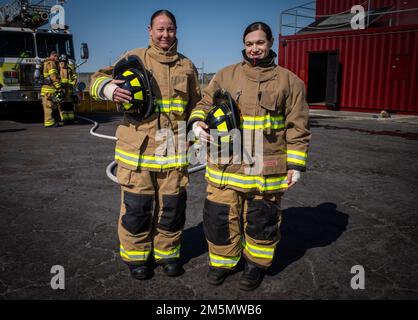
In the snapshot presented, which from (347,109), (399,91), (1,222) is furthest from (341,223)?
(347,109)

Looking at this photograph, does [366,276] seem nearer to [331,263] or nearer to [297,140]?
[331,263]

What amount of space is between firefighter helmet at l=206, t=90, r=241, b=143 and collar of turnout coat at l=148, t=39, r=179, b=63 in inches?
19.8

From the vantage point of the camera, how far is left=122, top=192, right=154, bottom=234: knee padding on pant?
2.55m

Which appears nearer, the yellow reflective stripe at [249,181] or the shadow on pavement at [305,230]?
the yellow reflective stripe at [249,181]

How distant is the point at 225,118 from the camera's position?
236cm

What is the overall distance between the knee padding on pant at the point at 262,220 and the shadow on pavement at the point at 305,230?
422 millimetres

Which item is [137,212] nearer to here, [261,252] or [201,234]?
[261,252]

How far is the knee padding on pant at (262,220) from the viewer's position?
250cm

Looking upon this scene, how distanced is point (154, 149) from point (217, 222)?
0.70 meters

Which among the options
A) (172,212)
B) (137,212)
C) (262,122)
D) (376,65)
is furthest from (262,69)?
(376,65)

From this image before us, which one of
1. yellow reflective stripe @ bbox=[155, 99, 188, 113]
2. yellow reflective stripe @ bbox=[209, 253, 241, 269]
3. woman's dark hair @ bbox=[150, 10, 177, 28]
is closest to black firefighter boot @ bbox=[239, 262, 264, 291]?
yellow reflective stripe @ bbox=[209, 253, 241, 269]

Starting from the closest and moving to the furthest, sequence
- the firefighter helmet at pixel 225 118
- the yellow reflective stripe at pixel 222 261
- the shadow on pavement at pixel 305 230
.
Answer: the firefighter helmet at pixel 225 118, the yellow reflective stripe at pixel 222 261, the shadow on pavement at pixel 305 230

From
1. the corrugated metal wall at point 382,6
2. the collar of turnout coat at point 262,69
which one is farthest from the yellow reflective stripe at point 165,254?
the corrugated metal wall at point 382,6

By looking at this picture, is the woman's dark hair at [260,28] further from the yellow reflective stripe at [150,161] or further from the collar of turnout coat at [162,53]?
the yellow reflective stripe at [150,161]
